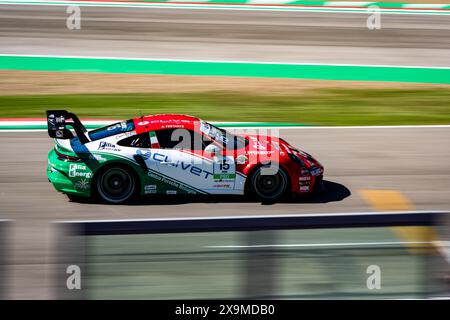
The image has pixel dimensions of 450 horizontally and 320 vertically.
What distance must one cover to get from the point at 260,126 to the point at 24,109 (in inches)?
193

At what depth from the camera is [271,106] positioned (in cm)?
1647

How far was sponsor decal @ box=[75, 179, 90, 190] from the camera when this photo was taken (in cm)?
1032

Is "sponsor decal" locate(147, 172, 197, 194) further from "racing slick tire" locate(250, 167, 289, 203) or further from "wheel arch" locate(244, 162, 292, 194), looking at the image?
"racing slick tire" locate(250, 167, 289, 203)

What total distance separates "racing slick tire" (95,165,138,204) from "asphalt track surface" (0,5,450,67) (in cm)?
1061

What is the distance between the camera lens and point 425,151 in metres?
13.3

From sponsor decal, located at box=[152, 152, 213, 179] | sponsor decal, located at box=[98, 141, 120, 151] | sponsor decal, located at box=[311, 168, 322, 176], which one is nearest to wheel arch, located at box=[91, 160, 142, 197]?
sponsor decal, located at box=[98, 141, 120, 151]

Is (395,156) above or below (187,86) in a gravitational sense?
below

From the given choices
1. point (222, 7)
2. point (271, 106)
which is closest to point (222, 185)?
point (271, 106)

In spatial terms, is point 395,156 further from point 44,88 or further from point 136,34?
point 136,34

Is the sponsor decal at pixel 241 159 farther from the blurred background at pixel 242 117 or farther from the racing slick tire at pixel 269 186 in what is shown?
the blurred background at pixel 242 117

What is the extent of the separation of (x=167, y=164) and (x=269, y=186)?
142cm

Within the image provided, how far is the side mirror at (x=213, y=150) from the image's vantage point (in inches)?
406

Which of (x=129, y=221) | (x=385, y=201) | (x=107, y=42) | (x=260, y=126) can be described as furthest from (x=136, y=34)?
(x=129, y=221)

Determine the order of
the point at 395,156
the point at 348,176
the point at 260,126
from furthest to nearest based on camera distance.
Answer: the point at 260,126 < the point at 395,156 < the point at 348,176
